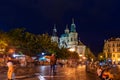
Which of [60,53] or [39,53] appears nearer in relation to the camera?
[39,53]

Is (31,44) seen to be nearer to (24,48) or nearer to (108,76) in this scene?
(24,48)

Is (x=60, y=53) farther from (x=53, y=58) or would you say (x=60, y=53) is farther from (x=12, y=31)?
(x=53, y=58)

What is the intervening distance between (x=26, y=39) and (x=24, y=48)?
842 cm

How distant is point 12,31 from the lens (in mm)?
104375

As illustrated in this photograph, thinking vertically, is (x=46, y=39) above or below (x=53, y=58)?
above

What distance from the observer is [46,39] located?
132125mm

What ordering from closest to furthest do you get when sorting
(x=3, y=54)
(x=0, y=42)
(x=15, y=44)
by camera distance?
(x=3, y=54), (x=0, y=42), (x=15, y=44)

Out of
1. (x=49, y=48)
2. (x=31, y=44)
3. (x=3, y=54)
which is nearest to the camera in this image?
(x=3, y=54)

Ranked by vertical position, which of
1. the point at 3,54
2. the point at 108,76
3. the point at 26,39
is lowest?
the point at 108,76

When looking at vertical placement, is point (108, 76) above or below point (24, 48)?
below

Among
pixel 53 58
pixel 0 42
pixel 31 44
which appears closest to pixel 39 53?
pixel 31 44

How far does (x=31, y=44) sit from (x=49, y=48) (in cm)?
1886

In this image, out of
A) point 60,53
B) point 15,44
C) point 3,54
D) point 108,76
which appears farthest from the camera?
point 60,53

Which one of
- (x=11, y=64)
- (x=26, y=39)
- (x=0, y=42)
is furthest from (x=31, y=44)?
(x=11, y=64)
